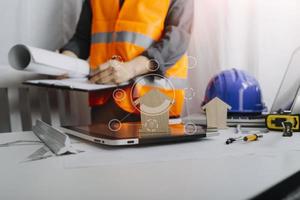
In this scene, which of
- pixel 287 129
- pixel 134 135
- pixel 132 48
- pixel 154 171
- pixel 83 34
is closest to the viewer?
pixel 154 171

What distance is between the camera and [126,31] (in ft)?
3.31

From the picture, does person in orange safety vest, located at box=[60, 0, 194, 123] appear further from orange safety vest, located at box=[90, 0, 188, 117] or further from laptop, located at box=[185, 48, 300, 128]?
laptop, located at box=[185, 48, 300, 128]

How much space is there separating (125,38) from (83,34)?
0.22 meters

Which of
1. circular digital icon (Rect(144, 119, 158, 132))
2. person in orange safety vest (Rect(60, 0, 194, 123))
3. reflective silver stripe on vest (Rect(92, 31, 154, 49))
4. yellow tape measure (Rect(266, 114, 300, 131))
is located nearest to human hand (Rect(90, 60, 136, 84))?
person in orange safety vest (Rect(60, 0, 194, 123))

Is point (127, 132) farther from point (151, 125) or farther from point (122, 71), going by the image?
point (122, 71)

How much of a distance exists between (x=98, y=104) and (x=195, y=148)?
0.46m

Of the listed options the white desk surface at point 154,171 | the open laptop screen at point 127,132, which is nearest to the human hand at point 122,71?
the open laptop screen at point 127,132

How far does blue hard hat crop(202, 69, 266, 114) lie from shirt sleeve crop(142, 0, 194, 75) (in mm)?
147

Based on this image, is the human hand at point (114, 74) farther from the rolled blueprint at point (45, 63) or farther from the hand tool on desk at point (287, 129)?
the hand tool on desk at point (287, 129)

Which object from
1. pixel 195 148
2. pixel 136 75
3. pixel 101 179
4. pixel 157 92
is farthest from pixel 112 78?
pixel 101 179

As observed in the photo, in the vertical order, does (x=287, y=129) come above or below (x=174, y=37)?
below

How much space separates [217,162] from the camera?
1.60ft

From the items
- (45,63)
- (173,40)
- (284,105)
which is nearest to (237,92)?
(284,105)

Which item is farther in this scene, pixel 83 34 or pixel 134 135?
pixel 83 34
